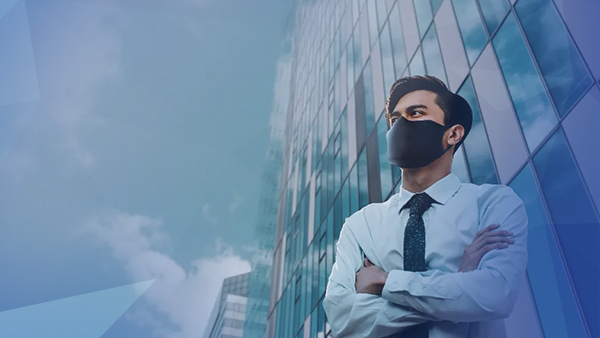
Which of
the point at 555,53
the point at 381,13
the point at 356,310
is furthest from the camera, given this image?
the point at 381,13

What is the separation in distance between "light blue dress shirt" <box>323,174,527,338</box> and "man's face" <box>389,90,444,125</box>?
85cm

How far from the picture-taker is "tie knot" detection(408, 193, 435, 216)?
513 centimetres

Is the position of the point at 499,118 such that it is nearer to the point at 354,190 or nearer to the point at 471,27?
the point at 471,27

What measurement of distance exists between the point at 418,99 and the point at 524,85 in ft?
11.9

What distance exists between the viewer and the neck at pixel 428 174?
17.8ft

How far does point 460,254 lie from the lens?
4.40m

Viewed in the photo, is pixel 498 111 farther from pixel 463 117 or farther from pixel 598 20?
pixel 463 117

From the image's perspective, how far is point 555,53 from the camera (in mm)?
7484

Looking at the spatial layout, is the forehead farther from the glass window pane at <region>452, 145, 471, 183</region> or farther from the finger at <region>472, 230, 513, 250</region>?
the glass window pane at <region>452, 145, 471, 183</region>

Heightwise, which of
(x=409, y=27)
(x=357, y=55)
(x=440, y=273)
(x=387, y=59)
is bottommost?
(x=440, y=273)

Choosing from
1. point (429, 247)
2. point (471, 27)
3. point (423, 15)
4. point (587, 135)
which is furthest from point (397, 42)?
point (429, 247)

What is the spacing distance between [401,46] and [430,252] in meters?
12.0

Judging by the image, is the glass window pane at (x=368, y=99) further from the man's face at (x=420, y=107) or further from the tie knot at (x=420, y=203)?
the tie knot at (x=420, y=203)

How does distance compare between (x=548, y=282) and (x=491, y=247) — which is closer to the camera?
(x=491, y=247)
